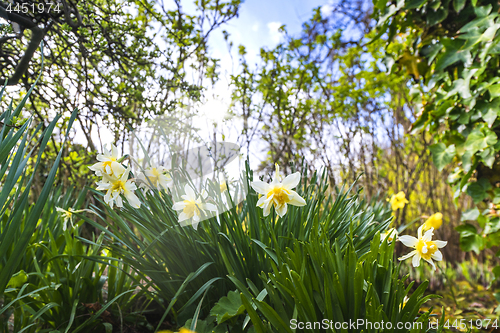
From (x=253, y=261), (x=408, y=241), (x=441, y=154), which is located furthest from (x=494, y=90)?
(x=253, y=261)

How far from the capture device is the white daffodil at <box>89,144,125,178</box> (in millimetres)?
805

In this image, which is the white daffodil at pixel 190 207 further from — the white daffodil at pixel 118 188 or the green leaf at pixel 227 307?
the green leaf at pixel 227 307

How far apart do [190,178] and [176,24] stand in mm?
1886

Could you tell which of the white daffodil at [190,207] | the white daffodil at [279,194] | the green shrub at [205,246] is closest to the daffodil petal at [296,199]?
the white daffodil at [279,194]

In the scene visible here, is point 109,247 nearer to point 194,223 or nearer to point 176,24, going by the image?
point 194,223

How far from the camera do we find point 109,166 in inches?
32.4

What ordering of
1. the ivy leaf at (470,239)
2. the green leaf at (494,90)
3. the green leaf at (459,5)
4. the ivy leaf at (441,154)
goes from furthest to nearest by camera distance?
the ivy leaf at (441,154) → the ivy leaf at (470,239) → the green leaf at (459,5) → the green leaf at (494,90)

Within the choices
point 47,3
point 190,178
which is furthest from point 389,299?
point 47,3

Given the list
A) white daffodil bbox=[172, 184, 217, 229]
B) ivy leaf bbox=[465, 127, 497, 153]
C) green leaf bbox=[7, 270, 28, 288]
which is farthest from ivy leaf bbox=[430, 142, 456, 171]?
green leaf bbox=[7, 270, 28, 288]

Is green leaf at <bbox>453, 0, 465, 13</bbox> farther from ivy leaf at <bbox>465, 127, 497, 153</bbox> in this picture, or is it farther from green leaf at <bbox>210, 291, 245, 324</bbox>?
green leaf at <bbox>210, 291, 245, 324</bbox>

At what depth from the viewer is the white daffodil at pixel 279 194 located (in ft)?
2.57

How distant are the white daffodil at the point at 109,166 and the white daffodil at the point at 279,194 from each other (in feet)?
1.25

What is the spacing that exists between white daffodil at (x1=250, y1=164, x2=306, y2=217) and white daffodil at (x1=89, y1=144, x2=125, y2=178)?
38cm

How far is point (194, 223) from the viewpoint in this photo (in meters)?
0.83
